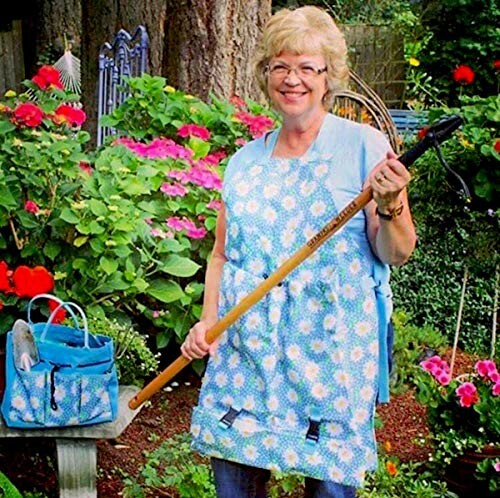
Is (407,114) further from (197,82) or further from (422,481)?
(422,481)

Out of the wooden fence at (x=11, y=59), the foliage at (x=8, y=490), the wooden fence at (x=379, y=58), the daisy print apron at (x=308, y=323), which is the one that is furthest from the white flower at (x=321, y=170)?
the wooden fence at (x=11, y=59)

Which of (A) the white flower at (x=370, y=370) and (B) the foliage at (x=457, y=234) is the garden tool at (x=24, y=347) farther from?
(B) the foliage at (x=457, y=234)

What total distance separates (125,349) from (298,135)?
140 centimetres

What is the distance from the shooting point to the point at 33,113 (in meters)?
3.98

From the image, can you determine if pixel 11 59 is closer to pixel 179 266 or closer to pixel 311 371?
pixel 179 266

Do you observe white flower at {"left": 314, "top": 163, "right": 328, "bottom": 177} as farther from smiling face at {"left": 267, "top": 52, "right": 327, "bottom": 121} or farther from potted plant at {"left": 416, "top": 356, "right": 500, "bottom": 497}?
potted plant at {"left": 416, "top": 356, "right": 500, "bottom": 497}

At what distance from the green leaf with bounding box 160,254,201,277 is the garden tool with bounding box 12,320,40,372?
A: 0.93 meters

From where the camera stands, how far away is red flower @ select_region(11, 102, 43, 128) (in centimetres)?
398

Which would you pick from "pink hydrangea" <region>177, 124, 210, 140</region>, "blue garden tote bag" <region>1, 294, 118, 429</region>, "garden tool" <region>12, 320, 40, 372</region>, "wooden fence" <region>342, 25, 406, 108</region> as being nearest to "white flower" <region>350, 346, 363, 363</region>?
"blue garden tote bag" <region>1, 294, 118, 429</region>

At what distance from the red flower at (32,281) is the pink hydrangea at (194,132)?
4.66 ft

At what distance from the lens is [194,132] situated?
4711 mm

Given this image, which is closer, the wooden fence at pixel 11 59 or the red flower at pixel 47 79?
the red flower at pixel 47 79

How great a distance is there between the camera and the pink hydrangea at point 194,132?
15.5 feet

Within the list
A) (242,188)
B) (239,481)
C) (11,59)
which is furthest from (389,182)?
(11,59)
